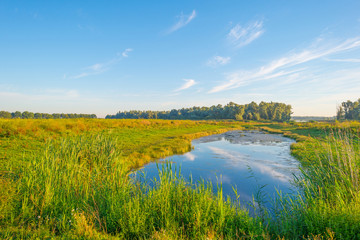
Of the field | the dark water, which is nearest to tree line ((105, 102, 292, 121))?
the dark water

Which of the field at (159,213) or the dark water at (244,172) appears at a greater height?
the field at (159,213)

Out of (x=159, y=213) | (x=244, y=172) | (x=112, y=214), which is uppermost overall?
(x=112, y=214)

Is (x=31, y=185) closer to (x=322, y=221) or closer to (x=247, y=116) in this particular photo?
(x=322, y=221)

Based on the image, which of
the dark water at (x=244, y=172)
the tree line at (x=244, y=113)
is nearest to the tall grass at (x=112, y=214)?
the dark water at (x=244, y=172)

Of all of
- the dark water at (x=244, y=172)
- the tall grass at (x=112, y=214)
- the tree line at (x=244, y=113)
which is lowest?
the dark water at (x=244, y=172)

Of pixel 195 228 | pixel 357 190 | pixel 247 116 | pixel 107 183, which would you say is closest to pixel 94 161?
pixel 107 183

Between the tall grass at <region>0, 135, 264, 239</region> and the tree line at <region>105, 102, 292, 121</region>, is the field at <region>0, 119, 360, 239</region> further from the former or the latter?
Result: the tree line at <region>105, 102, 292, 121</region>

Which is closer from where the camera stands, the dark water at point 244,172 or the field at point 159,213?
the field at point 159,213

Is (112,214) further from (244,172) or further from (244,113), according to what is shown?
(244,113)

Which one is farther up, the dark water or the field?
the field

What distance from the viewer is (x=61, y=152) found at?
9828 millimetres

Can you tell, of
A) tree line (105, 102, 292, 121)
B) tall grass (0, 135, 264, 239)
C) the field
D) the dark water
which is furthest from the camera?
tree line (105, 102, 292, 121)

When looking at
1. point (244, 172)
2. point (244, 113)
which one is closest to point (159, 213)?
point (244, 172)

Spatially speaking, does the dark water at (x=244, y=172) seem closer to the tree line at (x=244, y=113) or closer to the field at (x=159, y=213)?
the field at (x=159, y=213)
